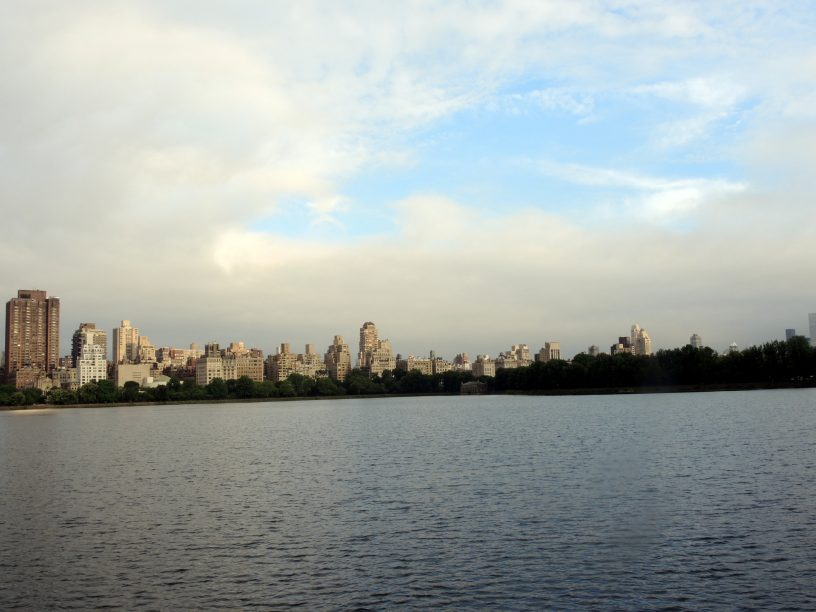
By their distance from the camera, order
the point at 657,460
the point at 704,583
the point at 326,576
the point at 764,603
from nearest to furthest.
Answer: the point at 764,603 < the point at 704,583 < the point at 326,576 < the point at 657,460

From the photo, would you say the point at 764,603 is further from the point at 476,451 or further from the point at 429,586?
the point at 476,451

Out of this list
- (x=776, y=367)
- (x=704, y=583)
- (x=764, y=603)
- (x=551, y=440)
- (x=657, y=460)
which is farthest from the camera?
(x=776, y=367)

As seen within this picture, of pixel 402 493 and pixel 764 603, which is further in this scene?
pixel 402 493

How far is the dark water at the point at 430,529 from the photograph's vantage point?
83.3ft

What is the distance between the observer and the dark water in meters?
25.4

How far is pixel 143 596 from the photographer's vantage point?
1016 inches

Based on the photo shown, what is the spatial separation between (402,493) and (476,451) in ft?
76.0

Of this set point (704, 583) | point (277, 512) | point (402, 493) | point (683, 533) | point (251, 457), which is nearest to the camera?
point (704, 583)

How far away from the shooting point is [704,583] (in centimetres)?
2519

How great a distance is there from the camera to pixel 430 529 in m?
34.2

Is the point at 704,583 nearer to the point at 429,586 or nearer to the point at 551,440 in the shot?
the point at 429,586

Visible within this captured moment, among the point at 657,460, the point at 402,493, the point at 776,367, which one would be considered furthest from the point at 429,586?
the point at 776,367

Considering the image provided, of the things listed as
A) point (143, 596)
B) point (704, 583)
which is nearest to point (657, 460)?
point (704, 583)

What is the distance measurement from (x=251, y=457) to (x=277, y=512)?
1223 inches
